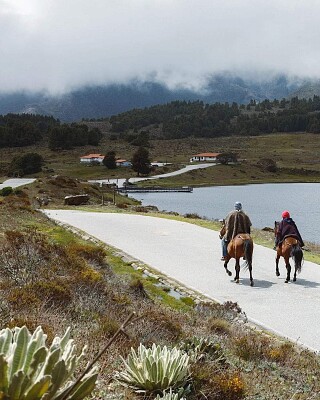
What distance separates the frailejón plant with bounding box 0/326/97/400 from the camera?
255 centimetres

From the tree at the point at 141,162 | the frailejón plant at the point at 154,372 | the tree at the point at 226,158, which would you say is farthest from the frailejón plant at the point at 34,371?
the tree at the point at 226,158

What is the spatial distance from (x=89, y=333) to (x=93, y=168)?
10744cm

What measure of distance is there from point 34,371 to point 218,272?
43.3ft

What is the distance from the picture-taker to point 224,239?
49.5 ft

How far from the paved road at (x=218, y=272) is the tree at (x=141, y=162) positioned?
80.3 m

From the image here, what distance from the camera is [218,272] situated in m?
15.6

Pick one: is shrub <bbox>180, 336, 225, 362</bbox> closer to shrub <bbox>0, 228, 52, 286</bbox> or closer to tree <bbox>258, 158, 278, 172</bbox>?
shrub <bbox>0, 228, 52, 286</bbox>

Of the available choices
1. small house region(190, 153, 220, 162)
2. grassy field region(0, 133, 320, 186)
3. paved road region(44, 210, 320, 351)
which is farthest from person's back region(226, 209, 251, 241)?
small house region(190, 153, 220, 162)

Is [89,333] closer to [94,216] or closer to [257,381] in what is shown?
[257,381]

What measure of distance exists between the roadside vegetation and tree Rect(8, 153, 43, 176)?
277ft

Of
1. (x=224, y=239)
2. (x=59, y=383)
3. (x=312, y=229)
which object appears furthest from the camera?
(x=312, y=229)

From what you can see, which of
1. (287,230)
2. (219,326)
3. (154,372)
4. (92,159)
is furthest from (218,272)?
(92,159)

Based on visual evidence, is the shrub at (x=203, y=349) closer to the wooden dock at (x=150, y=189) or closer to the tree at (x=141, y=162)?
the wooden dock at (x=150, y=189)

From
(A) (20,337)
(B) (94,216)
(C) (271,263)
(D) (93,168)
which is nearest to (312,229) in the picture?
(B) (94,216)
